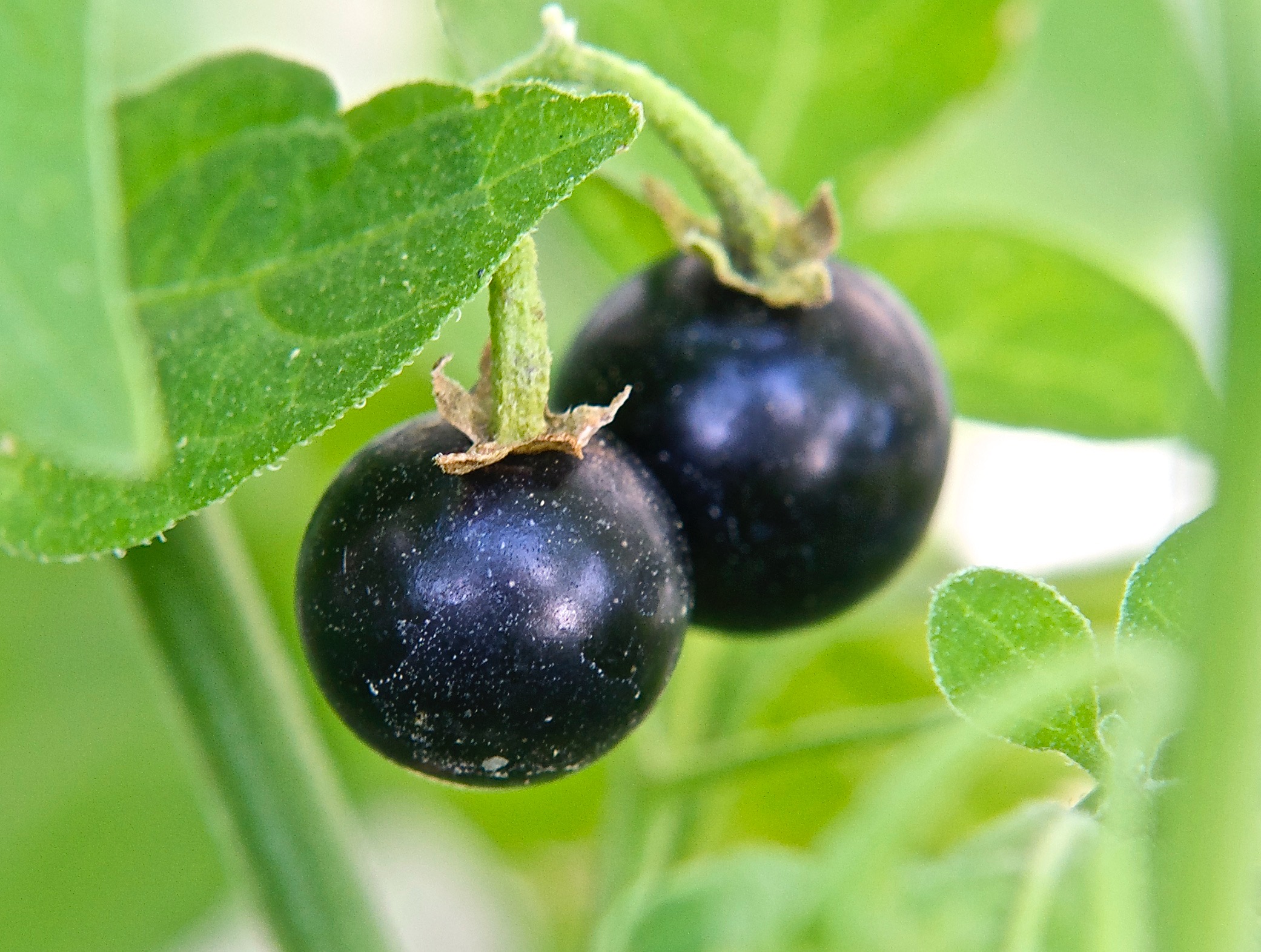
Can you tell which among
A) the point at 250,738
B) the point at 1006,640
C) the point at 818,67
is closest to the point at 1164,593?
the point at 1006,640

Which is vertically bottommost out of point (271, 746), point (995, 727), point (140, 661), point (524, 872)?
point (524, 872)

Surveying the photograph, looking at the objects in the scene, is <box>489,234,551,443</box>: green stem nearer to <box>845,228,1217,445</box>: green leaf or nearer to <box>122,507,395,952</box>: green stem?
<box>122,507,395,952</box>: green stem

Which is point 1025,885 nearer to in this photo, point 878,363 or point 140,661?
point 878,363

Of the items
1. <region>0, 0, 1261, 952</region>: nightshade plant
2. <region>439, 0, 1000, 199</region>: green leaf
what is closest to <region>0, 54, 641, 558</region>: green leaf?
<region>0, 0, 1261, 952</region>: nightshade plant

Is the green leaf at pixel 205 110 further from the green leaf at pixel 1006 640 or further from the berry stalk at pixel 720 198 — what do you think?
the green leaf at pixel 1006 640

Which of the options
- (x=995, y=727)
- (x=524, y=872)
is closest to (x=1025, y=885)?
(x=995, y=727)

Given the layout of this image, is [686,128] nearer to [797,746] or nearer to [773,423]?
[773,423]
